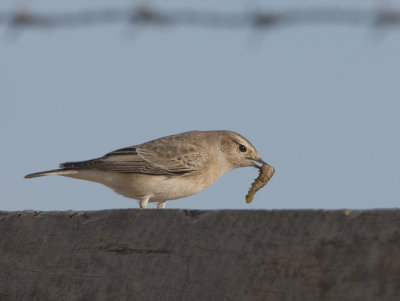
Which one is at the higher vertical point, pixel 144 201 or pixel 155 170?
pixel 155 170

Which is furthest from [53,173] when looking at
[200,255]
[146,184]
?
[200,255]

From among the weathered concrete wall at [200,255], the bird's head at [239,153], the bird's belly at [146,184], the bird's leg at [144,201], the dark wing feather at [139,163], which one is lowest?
the weathered concrete wall at [200,255]

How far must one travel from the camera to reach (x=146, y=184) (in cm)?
973

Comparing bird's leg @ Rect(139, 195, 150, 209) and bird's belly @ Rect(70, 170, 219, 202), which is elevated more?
bird's belly @ Rect(70, 170, 219, 202)

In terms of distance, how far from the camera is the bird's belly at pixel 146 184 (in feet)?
31.9

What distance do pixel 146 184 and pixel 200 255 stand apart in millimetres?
6077

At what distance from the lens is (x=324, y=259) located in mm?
3234

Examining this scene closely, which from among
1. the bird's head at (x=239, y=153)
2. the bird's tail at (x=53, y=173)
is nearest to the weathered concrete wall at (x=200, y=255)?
the bird's tail at (x=53, y=173)

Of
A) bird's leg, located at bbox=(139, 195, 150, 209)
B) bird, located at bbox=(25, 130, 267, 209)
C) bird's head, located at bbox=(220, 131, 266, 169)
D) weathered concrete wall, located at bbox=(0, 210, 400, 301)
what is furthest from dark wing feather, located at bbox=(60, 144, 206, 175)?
weathered concrete wall, located at bbox=(0, 210, 400, 301)

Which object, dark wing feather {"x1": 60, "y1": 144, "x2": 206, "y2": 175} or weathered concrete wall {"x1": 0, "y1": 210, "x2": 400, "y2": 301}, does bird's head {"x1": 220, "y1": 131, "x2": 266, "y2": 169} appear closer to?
dark wing feather {"x1": 60, "y1": 144, "x2": 206, "y2": 175}

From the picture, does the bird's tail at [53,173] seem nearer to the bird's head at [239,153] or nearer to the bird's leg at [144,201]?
the bird's leg at [144,201]

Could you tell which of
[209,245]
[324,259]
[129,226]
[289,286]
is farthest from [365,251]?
[129,226]

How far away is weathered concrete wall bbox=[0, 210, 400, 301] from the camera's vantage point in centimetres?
313

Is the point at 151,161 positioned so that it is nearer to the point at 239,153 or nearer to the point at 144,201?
the point at 144,201
